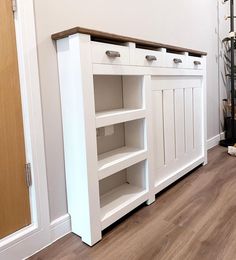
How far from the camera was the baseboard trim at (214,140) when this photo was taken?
3.05 metres

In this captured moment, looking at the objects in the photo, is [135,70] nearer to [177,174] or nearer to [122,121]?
[122,121]

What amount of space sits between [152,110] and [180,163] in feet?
2.01

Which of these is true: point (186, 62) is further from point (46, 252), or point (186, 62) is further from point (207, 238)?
Answer: point (46, 252)

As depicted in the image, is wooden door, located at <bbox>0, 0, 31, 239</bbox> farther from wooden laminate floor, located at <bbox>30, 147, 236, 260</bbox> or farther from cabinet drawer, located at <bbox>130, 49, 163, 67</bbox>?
cabinet drawer, located at <bbox>130, 49, 163, 67</bbox>

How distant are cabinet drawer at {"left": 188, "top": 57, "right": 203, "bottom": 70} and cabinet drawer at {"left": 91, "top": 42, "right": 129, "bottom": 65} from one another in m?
0.86

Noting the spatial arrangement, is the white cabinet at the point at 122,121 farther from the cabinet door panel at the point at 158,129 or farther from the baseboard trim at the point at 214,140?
the baseboard trim at the point at 214,140

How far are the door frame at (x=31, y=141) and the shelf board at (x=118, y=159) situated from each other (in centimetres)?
31

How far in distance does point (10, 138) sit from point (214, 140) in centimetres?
265

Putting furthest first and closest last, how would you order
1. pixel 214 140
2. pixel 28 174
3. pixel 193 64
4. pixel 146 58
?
pixel 214 140, pixel 193 64, pixel 146 58, pixel 28 174

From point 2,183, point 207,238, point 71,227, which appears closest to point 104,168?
point 71,227

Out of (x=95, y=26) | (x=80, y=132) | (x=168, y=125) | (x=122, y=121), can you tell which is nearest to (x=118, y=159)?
(x=122, y=121)

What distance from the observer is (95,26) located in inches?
62.2

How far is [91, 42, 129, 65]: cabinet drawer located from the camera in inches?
49.9

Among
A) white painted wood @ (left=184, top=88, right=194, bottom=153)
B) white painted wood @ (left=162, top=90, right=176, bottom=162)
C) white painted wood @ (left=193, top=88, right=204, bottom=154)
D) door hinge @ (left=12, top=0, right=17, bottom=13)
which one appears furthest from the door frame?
white painted wood @ (left=193, top=88, right=204, bottom=154)
